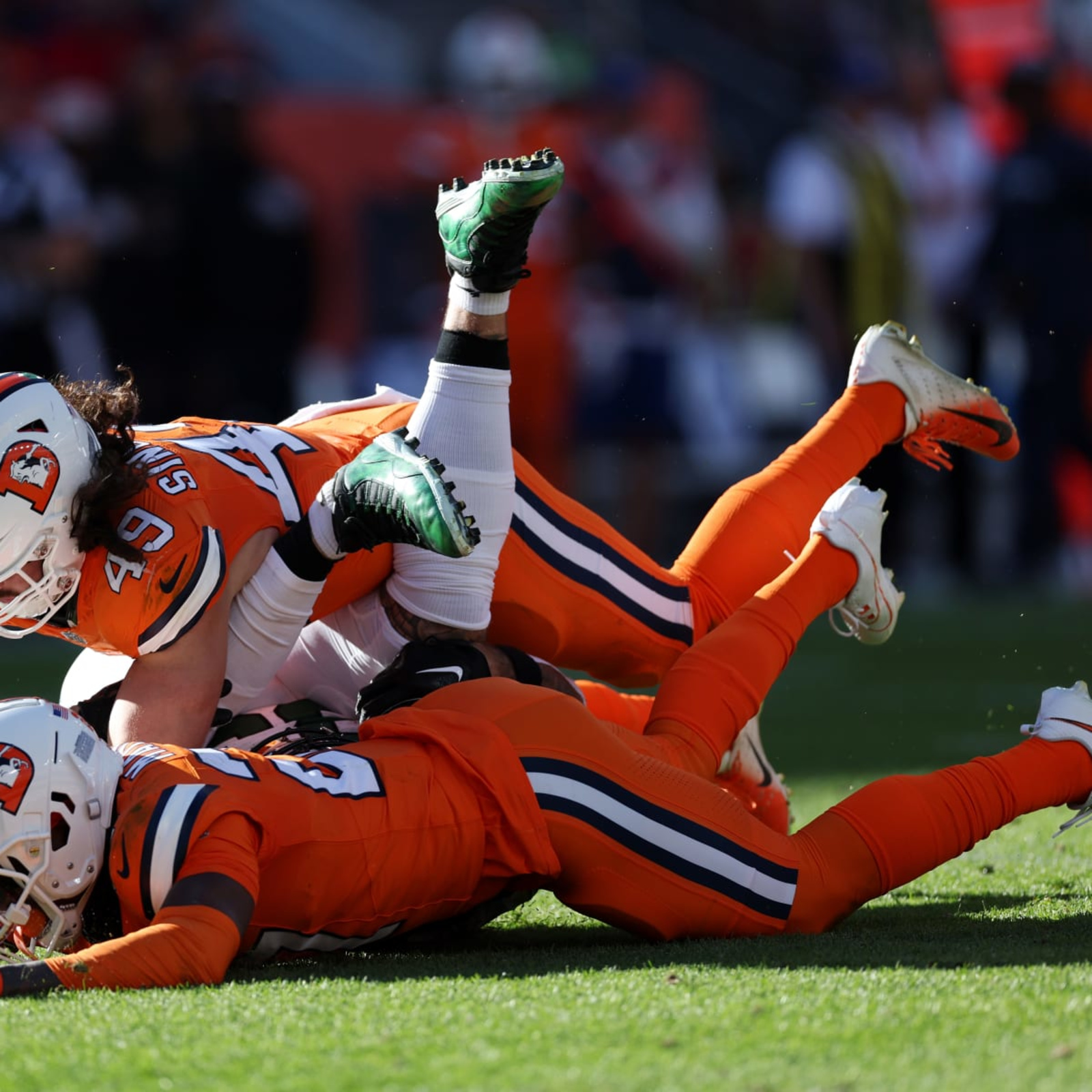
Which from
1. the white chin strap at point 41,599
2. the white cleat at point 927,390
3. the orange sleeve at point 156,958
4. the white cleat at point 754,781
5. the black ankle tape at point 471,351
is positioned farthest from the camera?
the white cleat at point 927,390

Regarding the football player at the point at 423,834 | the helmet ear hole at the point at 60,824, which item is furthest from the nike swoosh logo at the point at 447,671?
the helmet ear hole at the point at 60,824

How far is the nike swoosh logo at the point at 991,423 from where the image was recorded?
3.77 m

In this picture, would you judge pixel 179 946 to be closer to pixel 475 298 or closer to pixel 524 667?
pixel 524 667

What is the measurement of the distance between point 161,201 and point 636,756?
5281 mm

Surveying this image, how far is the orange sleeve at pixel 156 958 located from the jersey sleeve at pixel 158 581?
23.9 inches

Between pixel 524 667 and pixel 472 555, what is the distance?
0.22 m

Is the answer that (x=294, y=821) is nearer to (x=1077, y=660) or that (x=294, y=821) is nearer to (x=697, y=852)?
(x=697, y=852)

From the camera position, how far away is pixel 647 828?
272 cm

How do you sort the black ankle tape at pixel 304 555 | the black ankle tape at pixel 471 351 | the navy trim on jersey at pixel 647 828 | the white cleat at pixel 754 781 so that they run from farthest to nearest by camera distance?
1. the white cleat at pixel 754 781
2. the black ankle tape at pixel 471 351
3. the black ankle tape at pixel 304 555
4. the navy trim on jersey at pixel 647 828

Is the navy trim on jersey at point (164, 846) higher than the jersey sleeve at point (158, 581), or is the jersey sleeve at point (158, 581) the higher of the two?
the jersey sleeve at point (158, 581)

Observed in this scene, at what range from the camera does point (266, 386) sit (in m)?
7.98

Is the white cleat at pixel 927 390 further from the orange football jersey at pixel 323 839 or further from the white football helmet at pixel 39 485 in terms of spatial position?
the white football helmet at pixel 39 485

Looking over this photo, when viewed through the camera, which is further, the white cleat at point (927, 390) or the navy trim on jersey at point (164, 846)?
the white cleat at point (927, 390)

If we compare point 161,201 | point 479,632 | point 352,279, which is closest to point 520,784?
point 479,632
